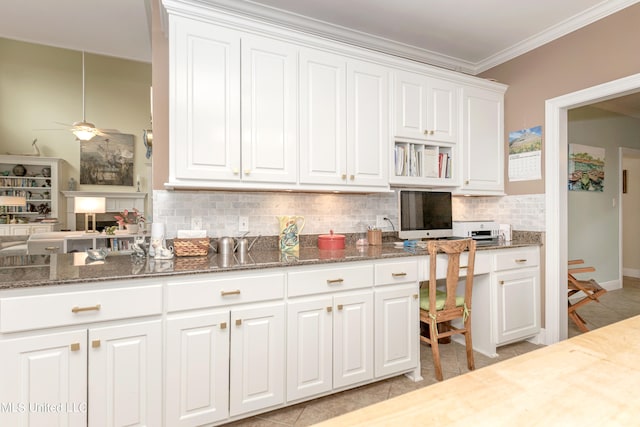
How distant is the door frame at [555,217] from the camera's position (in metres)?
2.94

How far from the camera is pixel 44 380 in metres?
1.46

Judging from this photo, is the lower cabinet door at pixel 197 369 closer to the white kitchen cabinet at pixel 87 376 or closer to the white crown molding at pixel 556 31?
the white kitchen cabinet at pixel 87 376

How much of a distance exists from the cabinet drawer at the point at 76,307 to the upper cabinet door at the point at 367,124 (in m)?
1.57

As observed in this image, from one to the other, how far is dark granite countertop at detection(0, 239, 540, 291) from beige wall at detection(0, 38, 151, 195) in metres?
5.47

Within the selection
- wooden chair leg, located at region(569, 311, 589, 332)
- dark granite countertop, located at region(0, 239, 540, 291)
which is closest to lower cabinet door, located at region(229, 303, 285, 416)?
dark granite countertop, located at region(0, 239, 540, 291)

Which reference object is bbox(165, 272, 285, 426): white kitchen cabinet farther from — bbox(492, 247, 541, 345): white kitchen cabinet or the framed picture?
the framed picture

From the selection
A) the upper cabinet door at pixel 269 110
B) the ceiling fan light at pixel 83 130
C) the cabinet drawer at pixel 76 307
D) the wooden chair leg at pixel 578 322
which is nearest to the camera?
the cabinet drawer at pixel 76 307

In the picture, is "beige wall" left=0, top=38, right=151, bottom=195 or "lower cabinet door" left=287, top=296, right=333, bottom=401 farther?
"beige wall" left=0, top=38, right=151, bottom=195

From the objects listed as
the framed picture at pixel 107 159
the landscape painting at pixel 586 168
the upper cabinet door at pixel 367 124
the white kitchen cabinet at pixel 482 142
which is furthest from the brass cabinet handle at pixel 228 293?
the framed picture at pixel 107 159

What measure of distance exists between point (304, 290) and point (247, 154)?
0.97 metres

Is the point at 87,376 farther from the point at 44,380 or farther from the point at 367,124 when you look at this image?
the point at 367,124

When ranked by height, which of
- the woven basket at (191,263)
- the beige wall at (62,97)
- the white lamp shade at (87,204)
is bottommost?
the woven basket at (191,263)

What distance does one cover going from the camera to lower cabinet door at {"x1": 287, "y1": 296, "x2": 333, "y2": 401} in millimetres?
1959

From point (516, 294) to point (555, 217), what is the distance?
0.77 meters
